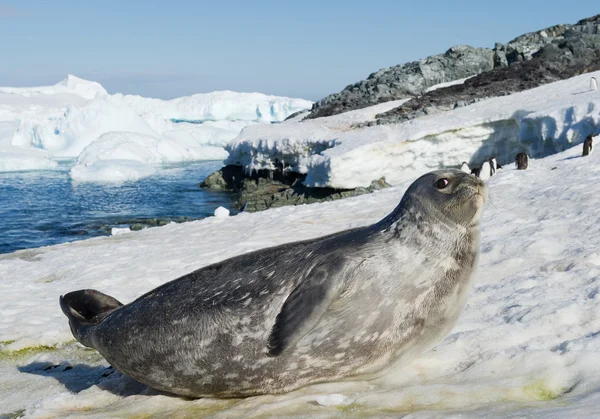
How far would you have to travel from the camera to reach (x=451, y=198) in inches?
121

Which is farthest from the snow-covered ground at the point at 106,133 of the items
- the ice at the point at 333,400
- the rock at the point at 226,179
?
the ice at the point at 333,400

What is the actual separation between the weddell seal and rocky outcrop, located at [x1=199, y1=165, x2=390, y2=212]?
1473 cm

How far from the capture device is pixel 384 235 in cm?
315

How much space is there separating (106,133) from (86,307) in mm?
36532

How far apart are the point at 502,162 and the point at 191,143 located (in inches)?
1210

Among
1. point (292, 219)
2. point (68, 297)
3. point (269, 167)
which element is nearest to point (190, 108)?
point (269, 167)

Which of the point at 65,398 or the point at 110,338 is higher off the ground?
the point at 110,338

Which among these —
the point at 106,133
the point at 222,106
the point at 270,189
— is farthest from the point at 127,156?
the point at 222,106

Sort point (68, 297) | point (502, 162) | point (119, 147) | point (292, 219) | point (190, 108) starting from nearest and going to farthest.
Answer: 1. point (68, 297)
2. point (292, 219)
3. point (502, 162)
4. point (119, 147)
5. point (190, 108)

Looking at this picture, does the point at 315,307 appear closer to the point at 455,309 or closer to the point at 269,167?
the point at 455,309

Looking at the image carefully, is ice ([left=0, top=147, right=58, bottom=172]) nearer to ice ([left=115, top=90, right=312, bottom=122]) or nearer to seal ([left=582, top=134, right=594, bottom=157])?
ice ([left=115, top=90, right=312, bottom=122])

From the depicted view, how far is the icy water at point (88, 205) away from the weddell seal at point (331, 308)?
51.0 feet

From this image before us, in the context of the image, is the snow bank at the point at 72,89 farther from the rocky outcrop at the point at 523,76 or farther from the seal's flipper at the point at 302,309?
the seal's flipper at the point at 302,309

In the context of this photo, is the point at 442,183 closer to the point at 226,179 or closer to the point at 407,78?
the point at 226,179
